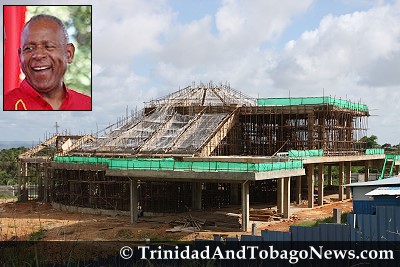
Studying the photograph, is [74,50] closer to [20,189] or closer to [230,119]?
[230,119]

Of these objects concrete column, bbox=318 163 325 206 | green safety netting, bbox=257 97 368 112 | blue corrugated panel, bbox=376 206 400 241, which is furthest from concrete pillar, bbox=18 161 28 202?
blue corrugated panel, bbox=376 206 400 241

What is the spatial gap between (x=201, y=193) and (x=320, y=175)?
9696mm

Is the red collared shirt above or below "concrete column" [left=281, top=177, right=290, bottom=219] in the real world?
above

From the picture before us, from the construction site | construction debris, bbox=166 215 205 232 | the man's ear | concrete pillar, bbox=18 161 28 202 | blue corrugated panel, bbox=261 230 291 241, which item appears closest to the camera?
blue corrugated panel, bbox=261 230 291 241

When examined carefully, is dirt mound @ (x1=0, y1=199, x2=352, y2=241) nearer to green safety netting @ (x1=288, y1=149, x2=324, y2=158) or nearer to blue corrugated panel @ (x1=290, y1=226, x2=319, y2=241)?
green safety netting @ (x1=288, y1=149, x2=324, y2=158)

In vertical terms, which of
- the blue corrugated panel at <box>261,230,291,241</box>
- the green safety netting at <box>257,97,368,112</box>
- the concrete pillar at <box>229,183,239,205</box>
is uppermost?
the green safety netting at <box>257,97,368,112</box>

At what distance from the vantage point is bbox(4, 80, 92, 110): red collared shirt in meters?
15.6

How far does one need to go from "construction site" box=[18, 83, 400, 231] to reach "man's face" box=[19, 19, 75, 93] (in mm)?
14941

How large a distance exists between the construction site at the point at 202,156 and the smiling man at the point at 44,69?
47.8 ft

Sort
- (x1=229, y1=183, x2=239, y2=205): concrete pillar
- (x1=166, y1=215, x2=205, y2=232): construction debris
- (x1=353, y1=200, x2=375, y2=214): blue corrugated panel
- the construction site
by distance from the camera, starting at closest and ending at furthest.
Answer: (x1=353, y1=200, x2=375, y2=214): blue corrugated panel → (x1=166, y1=215, x2=205, y2=232): construction debris → the construction site → (x1=229, y1=183, x2=239, y2=205): concrete pillar

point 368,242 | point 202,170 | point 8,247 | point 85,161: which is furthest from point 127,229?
point 8,247

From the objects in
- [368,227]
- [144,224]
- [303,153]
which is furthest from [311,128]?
[368,227]

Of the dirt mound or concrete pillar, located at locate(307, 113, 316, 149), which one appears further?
concrete pillar, located at locate(307, 113, 316, 149)

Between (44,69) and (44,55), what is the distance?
418 mm
